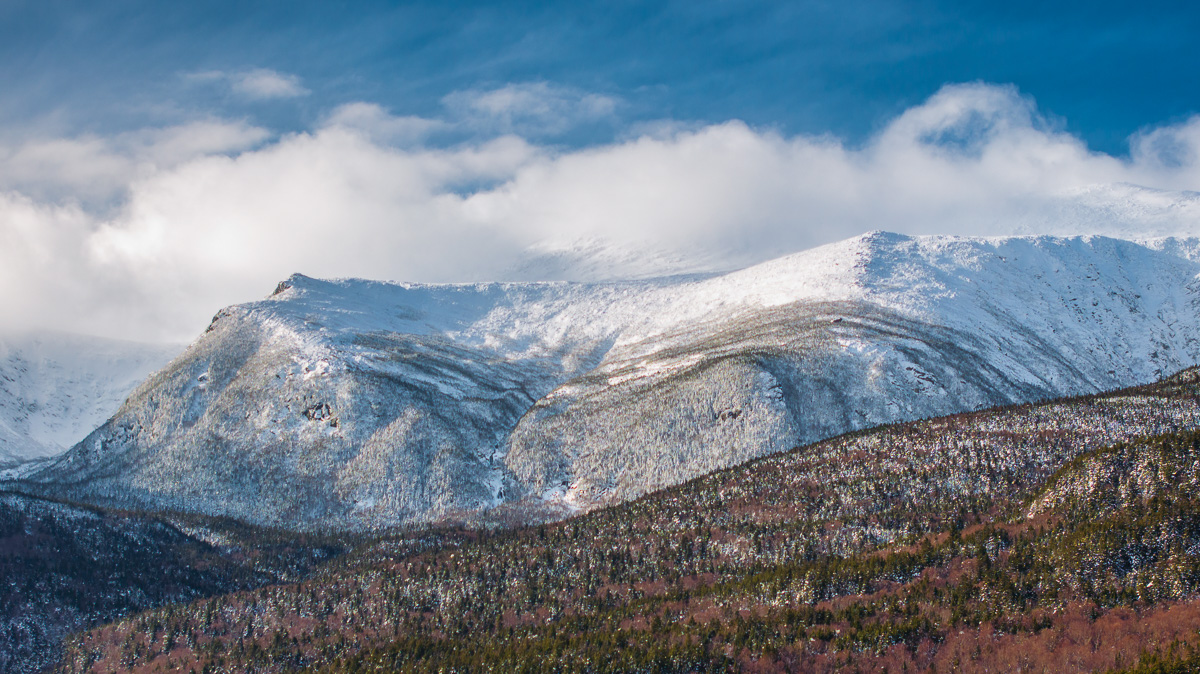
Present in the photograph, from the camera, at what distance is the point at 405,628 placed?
18988 centimetres

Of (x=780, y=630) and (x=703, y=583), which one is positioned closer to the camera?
(x=780, y=630)

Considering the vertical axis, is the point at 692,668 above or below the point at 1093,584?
below

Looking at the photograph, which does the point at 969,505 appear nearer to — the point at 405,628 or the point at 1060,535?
the point at 1060,535

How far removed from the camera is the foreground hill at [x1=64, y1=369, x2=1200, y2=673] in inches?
5226

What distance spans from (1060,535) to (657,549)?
79245mm

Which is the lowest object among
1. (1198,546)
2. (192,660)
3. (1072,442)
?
(192,660)

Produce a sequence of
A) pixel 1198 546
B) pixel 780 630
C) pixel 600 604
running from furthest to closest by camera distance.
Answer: pixel 600 604
pixel 780 630
pixel 1198 546

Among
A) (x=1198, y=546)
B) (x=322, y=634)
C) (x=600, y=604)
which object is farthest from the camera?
(x=322, y=634)

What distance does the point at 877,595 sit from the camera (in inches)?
6029

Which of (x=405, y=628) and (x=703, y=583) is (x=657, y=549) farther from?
(x=405, y=628)

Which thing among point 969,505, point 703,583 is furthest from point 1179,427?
point 703,583

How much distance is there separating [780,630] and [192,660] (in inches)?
4847

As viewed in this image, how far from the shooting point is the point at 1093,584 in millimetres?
136500

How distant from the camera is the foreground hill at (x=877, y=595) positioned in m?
133
